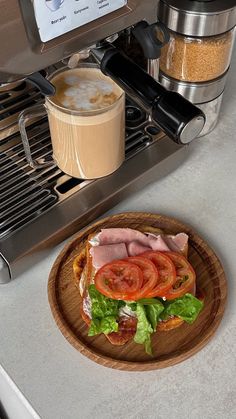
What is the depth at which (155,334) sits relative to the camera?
534mm

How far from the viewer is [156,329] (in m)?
0.53

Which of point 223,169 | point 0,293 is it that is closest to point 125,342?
point 0,293

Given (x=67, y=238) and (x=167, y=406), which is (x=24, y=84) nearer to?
(x=67, y=238)

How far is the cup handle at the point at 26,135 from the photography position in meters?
0.59

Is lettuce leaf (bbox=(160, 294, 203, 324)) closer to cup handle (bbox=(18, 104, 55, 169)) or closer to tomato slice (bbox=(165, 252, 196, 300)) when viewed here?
tomato slice (bbox=(165, 252, 196, 300))

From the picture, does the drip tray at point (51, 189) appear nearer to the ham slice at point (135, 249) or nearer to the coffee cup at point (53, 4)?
the ham slice at point (135, 249)

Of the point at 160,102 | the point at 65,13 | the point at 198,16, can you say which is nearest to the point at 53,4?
the point at 65,13

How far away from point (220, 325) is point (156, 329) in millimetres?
70

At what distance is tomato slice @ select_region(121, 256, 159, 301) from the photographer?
1.66 feet

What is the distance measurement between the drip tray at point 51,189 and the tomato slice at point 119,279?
0.09 meters

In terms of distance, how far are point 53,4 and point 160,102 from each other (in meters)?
0.12

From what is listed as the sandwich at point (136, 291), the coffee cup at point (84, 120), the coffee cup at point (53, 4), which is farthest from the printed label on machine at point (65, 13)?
the sandwich at point (136, 291)

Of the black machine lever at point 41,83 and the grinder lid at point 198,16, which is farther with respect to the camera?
the grinder lid at point 198,16

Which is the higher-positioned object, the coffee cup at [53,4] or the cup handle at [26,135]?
the coffee cup at [53,4]
